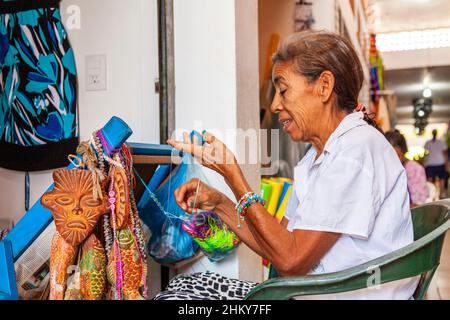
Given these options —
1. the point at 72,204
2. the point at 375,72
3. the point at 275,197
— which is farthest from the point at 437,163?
the point at 72,204

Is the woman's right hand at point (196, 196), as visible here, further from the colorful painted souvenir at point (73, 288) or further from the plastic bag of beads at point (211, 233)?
the colorful painted souvenir at point (73, 288)

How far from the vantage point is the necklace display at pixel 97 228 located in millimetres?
1081

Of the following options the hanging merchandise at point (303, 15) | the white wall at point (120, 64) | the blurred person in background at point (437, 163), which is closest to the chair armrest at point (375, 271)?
the white wall at point (120, 64)

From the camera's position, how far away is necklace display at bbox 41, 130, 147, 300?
1.08m

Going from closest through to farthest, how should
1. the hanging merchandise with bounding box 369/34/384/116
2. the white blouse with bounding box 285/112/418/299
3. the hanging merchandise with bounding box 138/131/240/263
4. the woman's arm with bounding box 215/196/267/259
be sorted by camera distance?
the white blouse with bounding box 285/112/418/299 → the woman's arm with bounding box 215/196/267/259 → the hanging merchandise with bounding box 138/131/240/263 → the hanging merchandise with bounding box 369/34/384/116

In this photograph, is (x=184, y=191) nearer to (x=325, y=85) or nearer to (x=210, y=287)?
(x=210, y=287)

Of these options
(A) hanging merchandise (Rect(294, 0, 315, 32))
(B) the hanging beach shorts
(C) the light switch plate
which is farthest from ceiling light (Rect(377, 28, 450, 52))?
(B) the hanging beach shorts

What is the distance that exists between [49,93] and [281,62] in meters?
1.03

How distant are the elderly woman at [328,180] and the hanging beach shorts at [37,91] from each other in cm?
80

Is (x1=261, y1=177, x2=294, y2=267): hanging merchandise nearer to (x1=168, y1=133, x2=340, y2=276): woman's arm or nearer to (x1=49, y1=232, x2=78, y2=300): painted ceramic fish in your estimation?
(x1=168, y1=133, x2=340, y2=276): woman's arm

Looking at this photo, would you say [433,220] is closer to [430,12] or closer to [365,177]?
[365,177]

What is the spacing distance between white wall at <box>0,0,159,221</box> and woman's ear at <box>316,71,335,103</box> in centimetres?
81

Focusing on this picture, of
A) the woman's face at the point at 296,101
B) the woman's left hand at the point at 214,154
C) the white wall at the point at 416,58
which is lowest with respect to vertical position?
the woman's left hand at the point at 214,154

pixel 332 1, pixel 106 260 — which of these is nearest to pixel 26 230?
pixel 106 260
